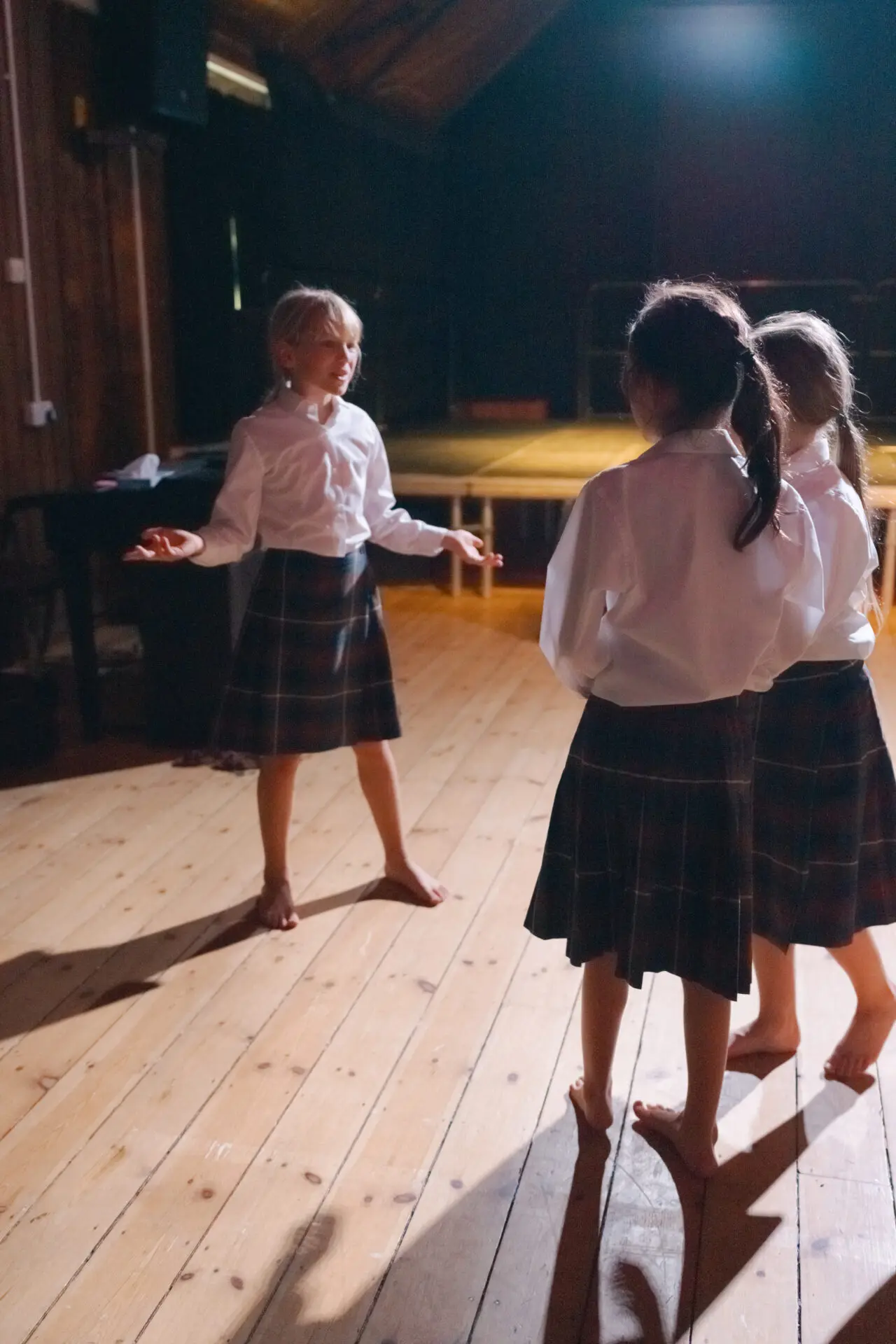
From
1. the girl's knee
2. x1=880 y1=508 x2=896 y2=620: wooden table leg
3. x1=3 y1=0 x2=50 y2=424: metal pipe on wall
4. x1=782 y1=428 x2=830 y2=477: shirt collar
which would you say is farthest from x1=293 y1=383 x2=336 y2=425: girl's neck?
x1=880 y1=508 x2=896 y2=620: wooden table leg

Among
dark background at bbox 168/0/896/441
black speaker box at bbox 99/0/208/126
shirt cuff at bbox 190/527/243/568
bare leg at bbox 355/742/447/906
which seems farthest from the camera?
dark background at bbox 168/0/896/441

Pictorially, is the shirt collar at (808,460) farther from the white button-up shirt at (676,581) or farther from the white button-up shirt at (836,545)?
the white button-up shirt at (676,581)

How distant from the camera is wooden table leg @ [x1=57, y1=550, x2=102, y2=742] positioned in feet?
11.2

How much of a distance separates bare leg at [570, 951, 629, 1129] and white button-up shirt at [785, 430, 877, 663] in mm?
496

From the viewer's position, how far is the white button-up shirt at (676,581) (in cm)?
144

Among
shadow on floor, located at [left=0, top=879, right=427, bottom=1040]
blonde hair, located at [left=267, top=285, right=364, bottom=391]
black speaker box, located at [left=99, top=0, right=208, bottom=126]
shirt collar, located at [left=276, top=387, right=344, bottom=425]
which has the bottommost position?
shadow on floor, located at [left=0, top=879, right=427, bottom=1040]

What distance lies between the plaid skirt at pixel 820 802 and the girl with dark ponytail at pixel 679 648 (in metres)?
0.10

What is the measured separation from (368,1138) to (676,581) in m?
0.89

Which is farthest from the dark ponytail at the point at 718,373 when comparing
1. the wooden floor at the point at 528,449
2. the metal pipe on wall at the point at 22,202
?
the wooden floor at the point at 528,449

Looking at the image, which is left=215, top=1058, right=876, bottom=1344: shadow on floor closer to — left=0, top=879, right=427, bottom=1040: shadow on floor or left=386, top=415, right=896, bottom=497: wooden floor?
left=0, top=879, right=427, bottom=1040: shadow on floor

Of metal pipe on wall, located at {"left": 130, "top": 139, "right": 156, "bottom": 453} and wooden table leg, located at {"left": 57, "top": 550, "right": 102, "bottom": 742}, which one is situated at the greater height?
metal pipe on wall, located at {"left": 130, "top": 139, "right": 156, "bottom": 453}

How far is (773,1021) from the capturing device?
1960 millimetres

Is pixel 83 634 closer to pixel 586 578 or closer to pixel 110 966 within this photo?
pixel 110 966

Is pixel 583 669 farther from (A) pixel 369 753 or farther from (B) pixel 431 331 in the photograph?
(B) pixel 431 331
